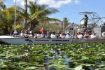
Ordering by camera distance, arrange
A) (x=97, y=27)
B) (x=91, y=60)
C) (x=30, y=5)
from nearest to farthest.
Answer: (x=91, y=60), (x=97, y=27), (x=30, y=5)

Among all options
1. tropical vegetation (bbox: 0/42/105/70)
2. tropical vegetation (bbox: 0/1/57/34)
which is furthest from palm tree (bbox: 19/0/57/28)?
tropical vegetation (bbox: 0/42/105/70)

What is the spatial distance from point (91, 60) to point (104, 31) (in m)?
26.4

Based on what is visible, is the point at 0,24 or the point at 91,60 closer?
the point at 91,60

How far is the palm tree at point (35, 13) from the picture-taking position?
3650cm

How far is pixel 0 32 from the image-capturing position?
129 feet

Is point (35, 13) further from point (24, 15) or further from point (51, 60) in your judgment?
point (51, 60)

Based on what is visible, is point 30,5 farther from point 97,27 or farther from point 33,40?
point 33,40

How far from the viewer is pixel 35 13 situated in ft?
120

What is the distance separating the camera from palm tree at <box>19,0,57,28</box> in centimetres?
3650

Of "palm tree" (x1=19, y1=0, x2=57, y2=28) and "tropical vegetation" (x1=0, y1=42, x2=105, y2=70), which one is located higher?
"palm tree" (x1=19, y1=0, x2=57, y2=28)

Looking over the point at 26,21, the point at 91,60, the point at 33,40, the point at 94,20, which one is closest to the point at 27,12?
the point at 26,21

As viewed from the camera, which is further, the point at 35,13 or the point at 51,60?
the point at 35,13

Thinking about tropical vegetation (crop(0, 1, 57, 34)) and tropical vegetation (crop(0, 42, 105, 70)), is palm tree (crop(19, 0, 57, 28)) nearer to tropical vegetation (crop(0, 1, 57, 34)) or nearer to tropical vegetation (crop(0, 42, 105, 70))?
tropical vegetation (crop(0, 1, 57, 34))

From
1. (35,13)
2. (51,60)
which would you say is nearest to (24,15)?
(35,13)
